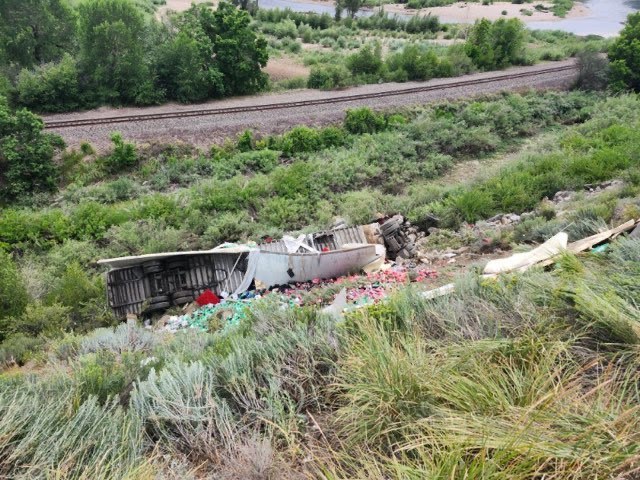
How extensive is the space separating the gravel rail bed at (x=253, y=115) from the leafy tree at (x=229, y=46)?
3.86ft

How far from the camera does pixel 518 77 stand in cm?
3366

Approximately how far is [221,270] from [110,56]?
1804cm

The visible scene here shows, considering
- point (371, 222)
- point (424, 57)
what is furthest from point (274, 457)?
point (424, 57)

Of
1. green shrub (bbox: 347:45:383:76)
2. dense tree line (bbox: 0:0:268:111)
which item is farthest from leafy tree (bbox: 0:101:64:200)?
green shrub (bbox: 347:45:383:76)

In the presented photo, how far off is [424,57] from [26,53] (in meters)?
25.0

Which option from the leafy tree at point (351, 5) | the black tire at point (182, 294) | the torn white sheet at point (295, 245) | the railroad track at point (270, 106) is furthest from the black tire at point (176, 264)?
the leafy tree at point (351, 5)

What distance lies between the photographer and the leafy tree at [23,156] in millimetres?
18312

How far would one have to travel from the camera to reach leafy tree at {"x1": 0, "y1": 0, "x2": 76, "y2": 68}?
2519 centimetres

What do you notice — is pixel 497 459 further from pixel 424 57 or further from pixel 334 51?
pixel 334 51

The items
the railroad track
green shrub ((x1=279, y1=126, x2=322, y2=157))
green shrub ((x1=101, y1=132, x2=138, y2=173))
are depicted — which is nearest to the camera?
green shrub ((x1=101, y1=132, x2=138, y2=173))

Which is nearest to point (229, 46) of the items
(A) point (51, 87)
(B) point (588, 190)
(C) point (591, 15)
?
(A) point (51, 87)

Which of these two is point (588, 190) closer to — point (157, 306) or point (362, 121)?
point (362, 121)

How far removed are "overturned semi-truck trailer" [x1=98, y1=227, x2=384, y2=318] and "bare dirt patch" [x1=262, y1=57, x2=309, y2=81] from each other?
23753 mm

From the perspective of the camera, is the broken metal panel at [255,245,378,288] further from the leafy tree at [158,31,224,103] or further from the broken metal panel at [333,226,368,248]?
the leafy tree at [158,31,224,103]
